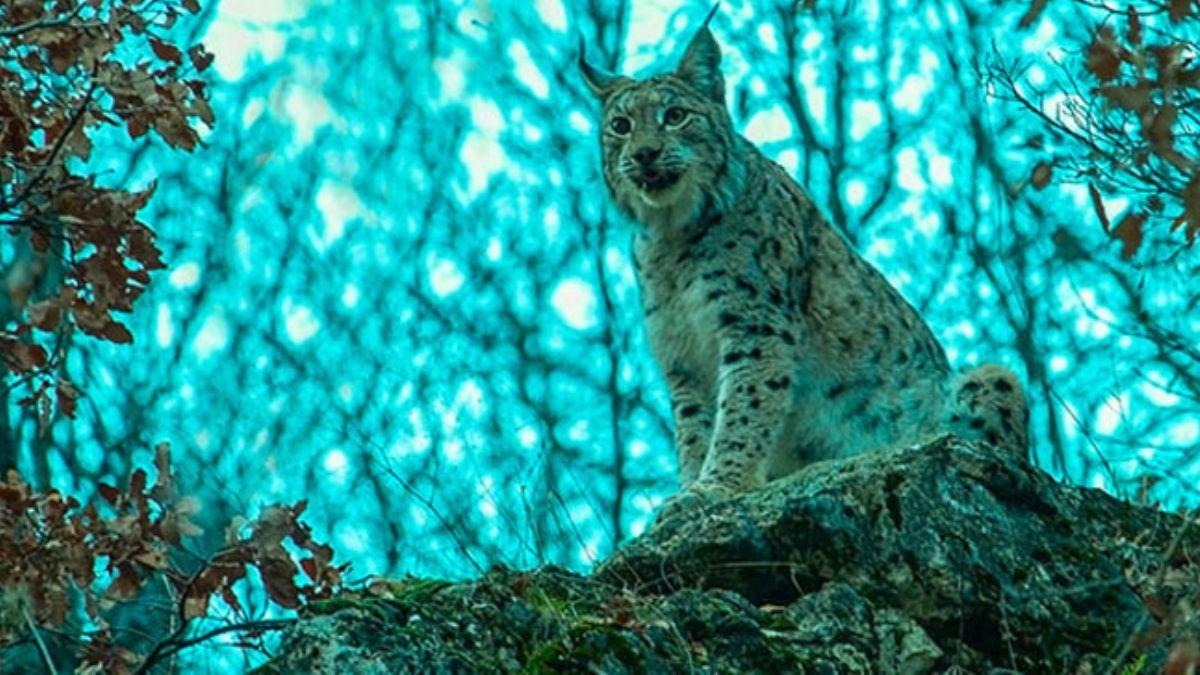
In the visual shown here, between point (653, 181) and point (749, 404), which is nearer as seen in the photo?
point (749, 404)

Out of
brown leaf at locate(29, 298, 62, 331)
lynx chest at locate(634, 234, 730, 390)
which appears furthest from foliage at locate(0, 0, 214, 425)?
lynx chest at locate(634, 234, 730, 390)

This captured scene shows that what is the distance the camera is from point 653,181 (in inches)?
388

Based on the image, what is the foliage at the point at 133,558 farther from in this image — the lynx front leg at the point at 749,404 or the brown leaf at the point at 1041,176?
the lynx front leg at the point at 749,404

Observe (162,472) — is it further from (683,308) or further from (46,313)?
(683,308)

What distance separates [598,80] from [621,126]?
434 millimetres

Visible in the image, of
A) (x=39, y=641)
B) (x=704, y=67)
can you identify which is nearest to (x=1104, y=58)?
(x=39, y=641)

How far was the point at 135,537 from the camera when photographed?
589 cm

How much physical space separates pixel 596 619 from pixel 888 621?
1026mm

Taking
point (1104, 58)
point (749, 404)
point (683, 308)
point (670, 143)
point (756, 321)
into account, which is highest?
point (670, 143)

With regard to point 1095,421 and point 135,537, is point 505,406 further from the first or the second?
point 135,537

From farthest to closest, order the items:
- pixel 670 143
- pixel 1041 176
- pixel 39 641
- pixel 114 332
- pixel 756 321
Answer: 1. pixel 670 143
2. pixel 756 321
3. pixel 114 332
4. pixel 39 641
5. pixel 1041 176

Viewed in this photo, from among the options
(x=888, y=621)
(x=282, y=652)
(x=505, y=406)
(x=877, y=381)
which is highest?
(x=505, y=406)

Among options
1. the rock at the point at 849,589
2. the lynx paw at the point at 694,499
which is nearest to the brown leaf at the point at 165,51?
the rock at the point at 849,589

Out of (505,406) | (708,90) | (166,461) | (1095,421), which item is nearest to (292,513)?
(166,461)
